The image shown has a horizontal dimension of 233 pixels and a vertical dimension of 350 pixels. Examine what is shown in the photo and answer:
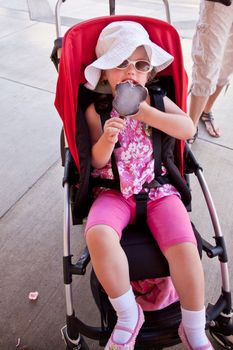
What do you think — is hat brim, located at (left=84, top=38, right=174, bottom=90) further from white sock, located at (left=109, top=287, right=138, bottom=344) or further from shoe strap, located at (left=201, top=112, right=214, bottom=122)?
shoe strap, located at (left=201, top=112, right=214, bottom=122)

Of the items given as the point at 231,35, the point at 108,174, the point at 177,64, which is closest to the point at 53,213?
the point at 108,174

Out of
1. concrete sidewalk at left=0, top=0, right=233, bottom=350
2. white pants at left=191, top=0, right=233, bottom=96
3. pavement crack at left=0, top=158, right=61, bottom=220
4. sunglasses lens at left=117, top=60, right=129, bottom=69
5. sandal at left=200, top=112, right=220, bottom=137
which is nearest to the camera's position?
sunglasses lens at left=117, top=60, right=129, bottom=69

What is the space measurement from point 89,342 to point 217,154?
4.54 feet

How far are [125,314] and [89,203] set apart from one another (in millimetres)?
411

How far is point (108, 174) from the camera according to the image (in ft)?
4.02

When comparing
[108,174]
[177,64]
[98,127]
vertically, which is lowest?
[108,174]

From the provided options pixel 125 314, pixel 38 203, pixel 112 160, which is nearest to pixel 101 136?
pixel 112 160

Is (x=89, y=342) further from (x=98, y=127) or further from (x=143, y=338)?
(x=98, y=127)

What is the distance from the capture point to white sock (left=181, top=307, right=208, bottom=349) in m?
0.99

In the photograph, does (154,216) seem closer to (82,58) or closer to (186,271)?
(186,271)

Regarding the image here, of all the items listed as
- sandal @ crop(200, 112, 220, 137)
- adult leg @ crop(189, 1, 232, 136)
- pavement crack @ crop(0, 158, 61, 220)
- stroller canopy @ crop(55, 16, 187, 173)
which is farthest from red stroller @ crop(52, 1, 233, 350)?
sandal @ crop(200, 112, 220, 137)

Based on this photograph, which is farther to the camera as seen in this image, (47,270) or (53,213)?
(53,213)

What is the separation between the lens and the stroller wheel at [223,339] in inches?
48.2

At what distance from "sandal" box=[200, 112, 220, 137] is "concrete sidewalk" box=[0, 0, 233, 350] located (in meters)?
0.05
